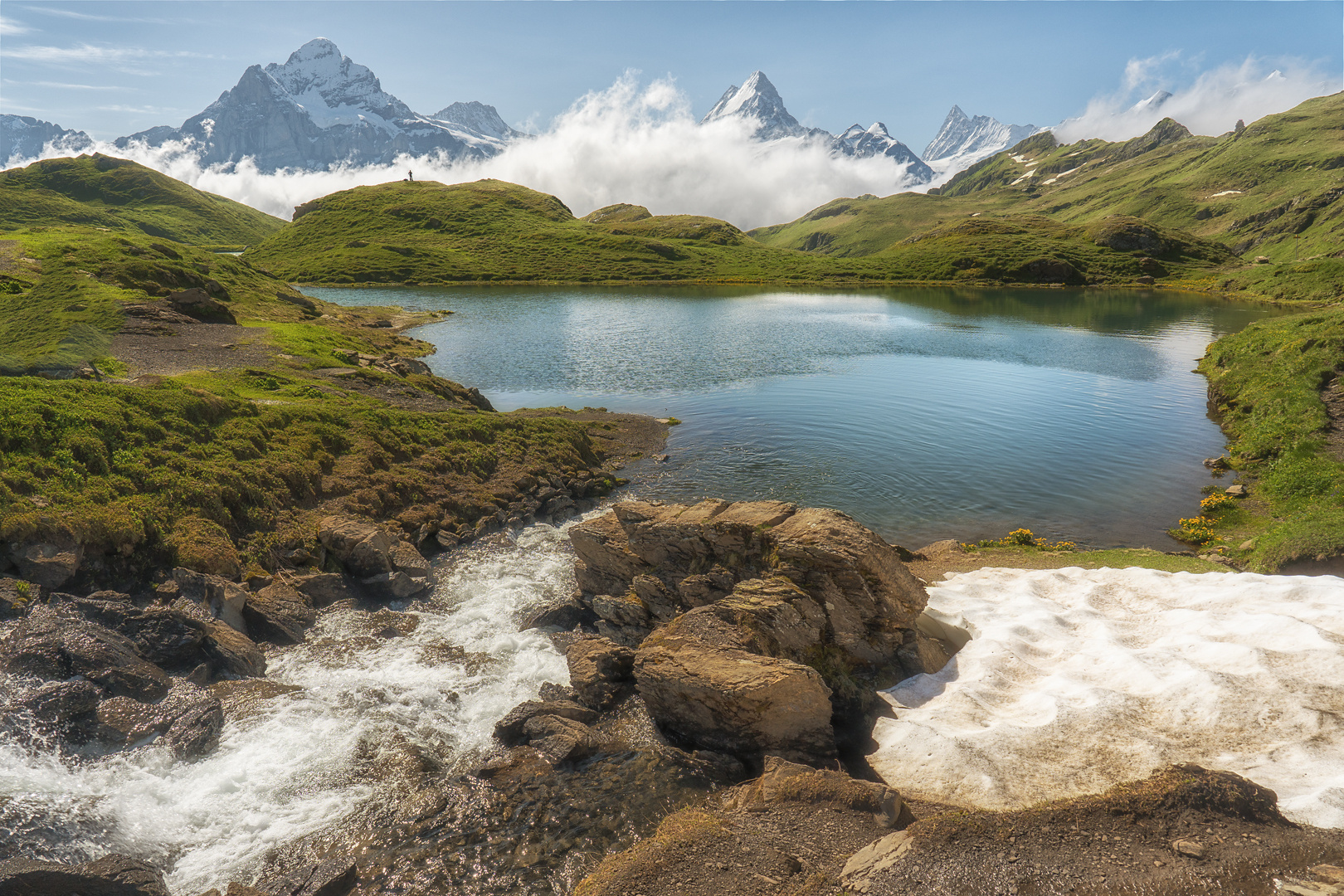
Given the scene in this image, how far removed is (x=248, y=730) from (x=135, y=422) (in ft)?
57.4

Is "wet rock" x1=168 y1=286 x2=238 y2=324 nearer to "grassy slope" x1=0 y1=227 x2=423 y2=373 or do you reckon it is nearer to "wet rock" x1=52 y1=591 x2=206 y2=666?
"grassy slope" x1=0 y1=227 x2=423 y2=373

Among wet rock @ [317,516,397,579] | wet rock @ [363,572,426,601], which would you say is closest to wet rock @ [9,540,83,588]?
wet rock @ [317,516,397,579]

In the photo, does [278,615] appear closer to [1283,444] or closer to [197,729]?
[197,729]

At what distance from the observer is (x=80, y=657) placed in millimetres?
15984

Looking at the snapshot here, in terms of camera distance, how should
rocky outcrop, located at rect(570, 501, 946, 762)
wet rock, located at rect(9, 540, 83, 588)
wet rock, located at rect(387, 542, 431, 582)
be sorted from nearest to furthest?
rocky outcrop, located at rect(570, 501, 946, 762) → wet rock, located at rect(9, 540, 83, 588) → wet rock, located at rect(387, 542, 431, 582)

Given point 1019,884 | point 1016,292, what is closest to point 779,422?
point 1019,884

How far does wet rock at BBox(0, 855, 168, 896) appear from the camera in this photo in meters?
10.5

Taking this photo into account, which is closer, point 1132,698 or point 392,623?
point 1132,698

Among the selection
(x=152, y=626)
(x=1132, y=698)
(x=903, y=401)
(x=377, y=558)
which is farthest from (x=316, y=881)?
(x=903, y=401)

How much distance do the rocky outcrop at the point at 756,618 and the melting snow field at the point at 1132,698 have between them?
4.83 feet

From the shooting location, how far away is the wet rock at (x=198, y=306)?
61781 millimetres

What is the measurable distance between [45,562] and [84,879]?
41.9 feet

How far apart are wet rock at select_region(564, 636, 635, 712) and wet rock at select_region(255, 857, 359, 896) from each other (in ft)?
21.7

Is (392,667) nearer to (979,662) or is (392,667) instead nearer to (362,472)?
(362,472)
